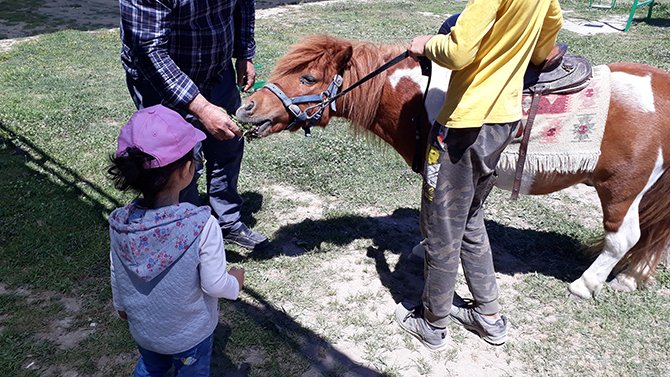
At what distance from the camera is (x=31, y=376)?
2.60m

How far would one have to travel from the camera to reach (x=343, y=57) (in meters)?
2.88

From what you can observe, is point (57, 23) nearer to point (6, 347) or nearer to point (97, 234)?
point (97, 234)

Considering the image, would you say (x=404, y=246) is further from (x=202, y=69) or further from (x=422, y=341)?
(x=202, y=69)

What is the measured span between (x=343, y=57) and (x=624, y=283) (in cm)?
228

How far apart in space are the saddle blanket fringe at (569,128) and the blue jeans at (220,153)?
1.71 metres

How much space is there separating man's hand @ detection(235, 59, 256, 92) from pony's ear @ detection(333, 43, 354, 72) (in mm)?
806

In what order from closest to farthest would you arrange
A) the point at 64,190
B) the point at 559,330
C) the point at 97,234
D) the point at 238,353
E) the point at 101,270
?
1. the point at 238,353
2. the point at 559,330
3. the point at 101,270
4. the point at 97,234
5. the point at 64,190

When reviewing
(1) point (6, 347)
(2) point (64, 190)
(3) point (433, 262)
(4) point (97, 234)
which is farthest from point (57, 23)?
(3) point (433, 262)

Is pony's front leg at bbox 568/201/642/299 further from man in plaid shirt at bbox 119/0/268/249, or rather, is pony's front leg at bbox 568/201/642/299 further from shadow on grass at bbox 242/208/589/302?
man in plaid shirt at bbox 119/0/268/249

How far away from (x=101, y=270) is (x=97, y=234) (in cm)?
46

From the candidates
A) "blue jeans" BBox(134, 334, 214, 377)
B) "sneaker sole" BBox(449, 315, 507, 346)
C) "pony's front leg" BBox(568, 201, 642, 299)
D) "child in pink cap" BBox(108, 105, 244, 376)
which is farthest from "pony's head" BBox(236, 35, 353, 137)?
"pony's front leg" BBox(568, 201, 642, 299)

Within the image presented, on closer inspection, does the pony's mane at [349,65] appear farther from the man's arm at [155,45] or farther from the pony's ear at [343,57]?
the man's arm at [155,45]

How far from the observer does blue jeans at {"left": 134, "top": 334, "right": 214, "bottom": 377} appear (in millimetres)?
1989

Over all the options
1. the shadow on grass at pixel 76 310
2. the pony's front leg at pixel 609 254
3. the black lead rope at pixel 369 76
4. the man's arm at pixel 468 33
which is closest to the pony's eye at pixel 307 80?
the black lead rope at pixel 369 76
